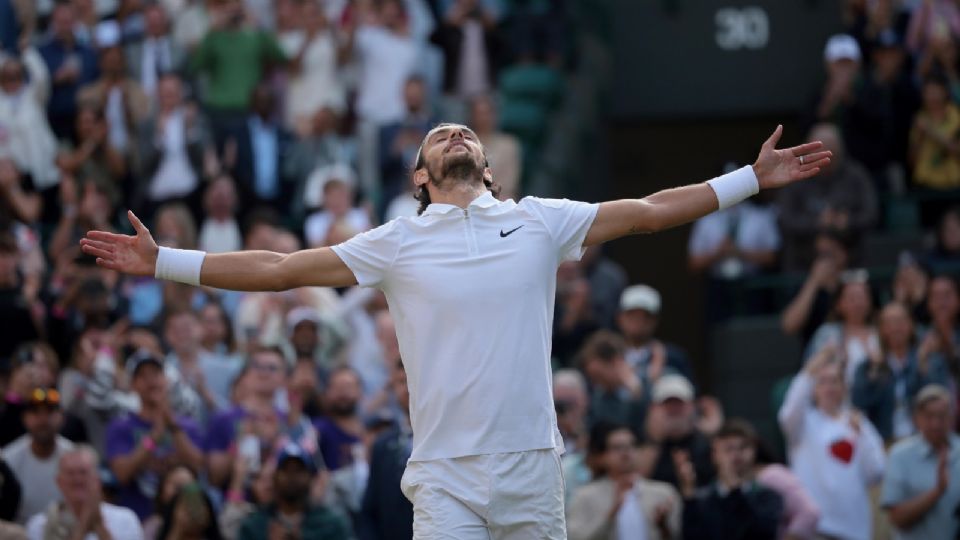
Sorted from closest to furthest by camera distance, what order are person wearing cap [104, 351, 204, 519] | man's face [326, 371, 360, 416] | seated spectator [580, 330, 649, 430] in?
person wearing cap [104, 351, 204, 519], man's face [326, 371, 360, 416], seated spectator [580, 330, 649, 430]

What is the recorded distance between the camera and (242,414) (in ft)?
41.1

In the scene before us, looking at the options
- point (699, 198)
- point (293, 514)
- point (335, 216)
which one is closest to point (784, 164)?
point (699, 198)

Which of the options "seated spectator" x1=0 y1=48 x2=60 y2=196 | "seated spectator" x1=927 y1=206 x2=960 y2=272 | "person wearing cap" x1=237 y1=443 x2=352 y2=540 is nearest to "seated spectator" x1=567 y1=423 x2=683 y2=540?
"person wearing cap" x1=237 y1=443 x2=352 y2=540

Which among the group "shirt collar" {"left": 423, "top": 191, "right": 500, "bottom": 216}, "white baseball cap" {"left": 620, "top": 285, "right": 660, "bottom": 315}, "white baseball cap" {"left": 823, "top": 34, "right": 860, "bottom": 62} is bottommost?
"shirt collar" {"left": 423, "top": 191, "right": 500, "bottom": 216}

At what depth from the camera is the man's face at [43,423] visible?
11859 millimetres

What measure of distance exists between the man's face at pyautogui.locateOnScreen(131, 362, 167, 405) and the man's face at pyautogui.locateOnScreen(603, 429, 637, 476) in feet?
8.73

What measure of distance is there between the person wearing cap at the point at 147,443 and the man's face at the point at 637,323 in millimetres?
3413

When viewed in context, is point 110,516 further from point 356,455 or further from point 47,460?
point 356,455

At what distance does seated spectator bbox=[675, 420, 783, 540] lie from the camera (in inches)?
460

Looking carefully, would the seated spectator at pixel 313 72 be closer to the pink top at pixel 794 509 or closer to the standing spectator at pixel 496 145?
the standing spectator at pixel 496 145

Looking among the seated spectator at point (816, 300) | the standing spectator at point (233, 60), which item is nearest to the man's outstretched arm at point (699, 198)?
the seated spectator at point (816, 300)

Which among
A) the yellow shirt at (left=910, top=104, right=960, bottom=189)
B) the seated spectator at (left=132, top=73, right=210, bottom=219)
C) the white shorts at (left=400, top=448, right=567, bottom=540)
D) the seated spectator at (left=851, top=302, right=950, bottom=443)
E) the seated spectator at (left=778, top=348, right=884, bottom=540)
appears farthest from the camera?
the yellow shirt at (left=910, top=104, right=960, bottom=189)

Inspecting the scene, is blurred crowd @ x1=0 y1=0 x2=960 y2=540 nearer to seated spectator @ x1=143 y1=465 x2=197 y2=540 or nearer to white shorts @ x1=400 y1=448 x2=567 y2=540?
seated spectator @ x1=143 y1=465 x2=197 y2=540

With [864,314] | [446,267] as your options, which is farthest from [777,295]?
[446,267]
